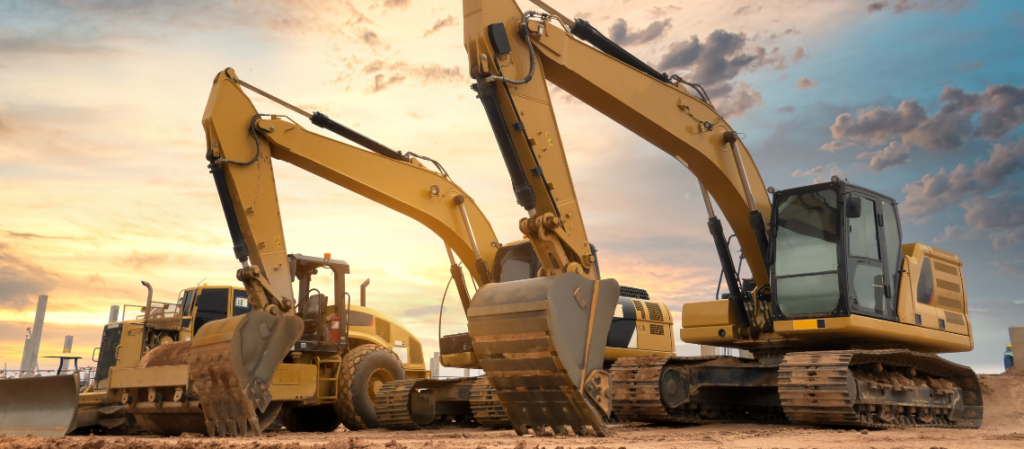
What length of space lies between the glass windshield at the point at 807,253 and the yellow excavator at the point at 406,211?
2.27m

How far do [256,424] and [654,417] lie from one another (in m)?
4.52

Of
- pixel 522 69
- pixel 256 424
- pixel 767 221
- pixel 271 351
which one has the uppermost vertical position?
pixel 522 69

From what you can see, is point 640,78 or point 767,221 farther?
point 767,221

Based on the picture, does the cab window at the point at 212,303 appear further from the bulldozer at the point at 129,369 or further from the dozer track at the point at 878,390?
the dozer track at the point at 878,390

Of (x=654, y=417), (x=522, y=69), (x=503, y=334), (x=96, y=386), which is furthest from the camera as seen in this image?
(x=96, y=386)

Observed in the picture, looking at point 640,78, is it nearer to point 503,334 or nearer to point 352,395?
point 503,334

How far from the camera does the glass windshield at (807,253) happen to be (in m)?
8.63

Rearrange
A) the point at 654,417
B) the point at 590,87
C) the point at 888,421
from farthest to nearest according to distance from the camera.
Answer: the point at 654,417 → the point at 888,421 → the point at 590,87

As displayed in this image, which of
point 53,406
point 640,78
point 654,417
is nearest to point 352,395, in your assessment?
point 53,406

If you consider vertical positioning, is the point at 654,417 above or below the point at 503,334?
below

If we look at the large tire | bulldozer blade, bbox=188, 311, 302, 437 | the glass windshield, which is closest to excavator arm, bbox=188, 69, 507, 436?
bulldozer blade, bbox=188, 311, 302, 437

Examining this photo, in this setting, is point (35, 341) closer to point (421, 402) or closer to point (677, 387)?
point (421, 402)

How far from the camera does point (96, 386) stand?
14.6 m

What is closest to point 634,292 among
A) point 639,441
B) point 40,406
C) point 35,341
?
point 639,441
